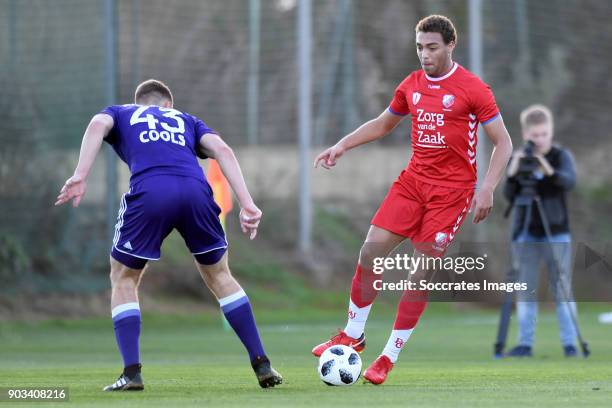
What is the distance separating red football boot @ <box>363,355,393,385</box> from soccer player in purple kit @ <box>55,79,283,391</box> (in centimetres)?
62

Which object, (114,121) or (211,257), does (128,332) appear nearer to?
(211,257)

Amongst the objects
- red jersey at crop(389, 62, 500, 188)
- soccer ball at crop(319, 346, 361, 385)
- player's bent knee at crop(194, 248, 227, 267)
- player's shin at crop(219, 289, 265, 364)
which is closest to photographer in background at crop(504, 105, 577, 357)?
red jersey at crop(389, 62, 500, 188)

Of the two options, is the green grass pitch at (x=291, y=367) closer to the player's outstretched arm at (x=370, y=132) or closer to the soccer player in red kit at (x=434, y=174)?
the soccer player in red kit at (x=434, y=174)

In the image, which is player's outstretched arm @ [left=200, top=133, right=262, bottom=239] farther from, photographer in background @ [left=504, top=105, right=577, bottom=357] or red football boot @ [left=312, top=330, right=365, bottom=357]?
photographer in background @ [left=504, top=105, right=577, bottom=357]

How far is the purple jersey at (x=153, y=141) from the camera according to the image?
22.6ft

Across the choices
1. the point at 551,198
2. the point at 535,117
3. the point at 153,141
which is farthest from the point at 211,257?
the point at 551,198

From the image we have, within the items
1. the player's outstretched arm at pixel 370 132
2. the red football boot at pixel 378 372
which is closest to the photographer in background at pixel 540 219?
the player's outstretched arm at pixel 370 132

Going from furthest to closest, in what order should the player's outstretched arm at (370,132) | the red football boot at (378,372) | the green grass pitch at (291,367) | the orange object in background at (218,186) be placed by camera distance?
the orange object in background at (218,186) < the player's outstretched arm at (370,132) < the red football boot at (378,372) < the green grass pitch at (291,367)

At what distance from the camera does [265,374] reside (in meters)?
6.86

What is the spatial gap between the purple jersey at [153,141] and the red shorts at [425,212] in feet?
4.58

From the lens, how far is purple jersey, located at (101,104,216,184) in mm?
6902

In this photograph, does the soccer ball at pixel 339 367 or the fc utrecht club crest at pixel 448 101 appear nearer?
the soccer ball at pixel 339 367

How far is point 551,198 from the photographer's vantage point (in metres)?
11.2

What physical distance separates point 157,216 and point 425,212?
1840 mm
